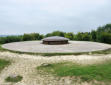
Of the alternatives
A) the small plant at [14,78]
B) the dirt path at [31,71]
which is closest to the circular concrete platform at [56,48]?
the dirt path at [31,71]

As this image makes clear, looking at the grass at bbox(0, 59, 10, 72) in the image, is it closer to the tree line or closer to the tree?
the tree line

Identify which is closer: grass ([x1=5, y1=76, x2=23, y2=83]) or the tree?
grass ([x1=5, y1=76, x2=23, y2=83])

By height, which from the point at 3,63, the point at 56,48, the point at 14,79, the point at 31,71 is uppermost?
the point at 56,48

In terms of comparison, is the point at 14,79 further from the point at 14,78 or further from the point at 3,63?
the point at 3,63

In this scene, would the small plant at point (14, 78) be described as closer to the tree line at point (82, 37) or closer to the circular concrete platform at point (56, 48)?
the circular concrete platform at point (56, 48)

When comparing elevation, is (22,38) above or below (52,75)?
above

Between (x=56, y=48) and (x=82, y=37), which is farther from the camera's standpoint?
(x=82, y=37)

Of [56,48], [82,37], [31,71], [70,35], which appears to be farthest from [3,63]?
[70,35]

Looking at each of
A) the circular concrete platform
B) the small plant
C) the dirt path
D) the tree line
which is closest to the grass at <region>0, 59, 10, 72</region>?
the dirt path

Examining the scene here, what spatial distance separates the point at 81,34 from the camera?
22.5 m

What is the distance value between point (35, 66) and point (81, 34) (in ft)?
58.5

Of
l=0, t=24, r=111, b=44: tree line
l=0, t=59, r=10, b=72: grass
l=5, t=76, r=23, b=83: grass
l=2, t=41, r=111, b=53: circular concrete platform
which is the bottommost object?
l=5, t=76, r=23, b=83: grass

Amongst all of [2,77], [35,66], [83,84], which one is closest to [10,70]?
[2,77]

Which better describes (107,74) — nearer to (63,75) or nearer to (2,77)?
(63,75)
